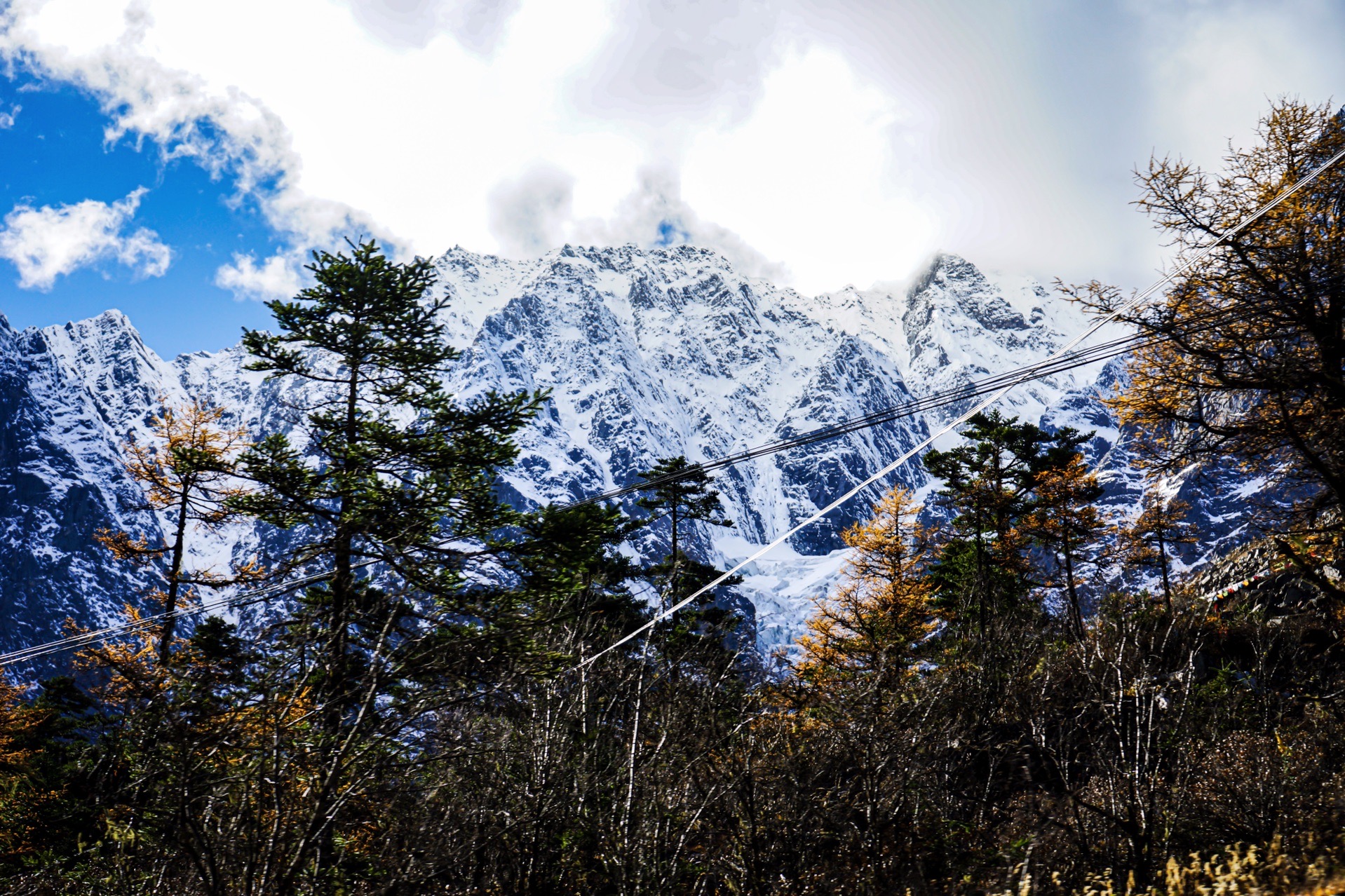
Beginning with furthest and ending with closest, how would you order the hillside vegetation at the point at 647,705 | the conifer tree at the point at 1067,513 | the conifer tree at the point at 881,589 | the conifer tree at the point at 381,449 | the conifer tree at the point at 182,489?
the conifer tree at the point at 1067,513 < the conifer tree at the point at 881,589 < the conifer tree at the point at 182,489 < the conifer tree at the point at 381,449 < the hillside vegetation at the point at 647,705

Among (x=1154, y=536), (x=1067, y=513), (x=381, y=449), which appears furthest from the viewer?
(x=1154, y=536)

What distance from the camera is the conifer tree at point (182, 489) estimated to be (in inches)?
441

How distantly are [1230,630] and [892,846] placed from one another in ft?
38.3

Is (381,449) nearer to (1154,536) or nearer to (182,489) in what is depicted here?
(182,489)

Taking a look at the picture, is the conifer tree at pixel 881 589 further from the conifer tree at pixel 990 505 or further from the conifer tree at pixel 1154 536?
the conifer tree at pixel 1154 536

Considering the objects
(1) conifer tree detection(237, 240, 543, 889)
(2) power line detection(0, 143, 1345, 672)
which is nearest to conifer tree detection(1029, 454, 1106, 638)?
(2) power line detection(0, 143, 1345, 672)

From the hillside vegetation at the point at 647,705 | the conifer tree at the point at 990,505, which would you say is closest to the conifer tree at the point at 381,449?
the hillside vegetation at the point at 647,705

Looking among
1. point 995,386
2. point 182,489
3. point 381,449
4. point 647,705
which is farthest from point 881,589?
point 182,489

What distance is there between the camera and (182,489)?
14.4 m

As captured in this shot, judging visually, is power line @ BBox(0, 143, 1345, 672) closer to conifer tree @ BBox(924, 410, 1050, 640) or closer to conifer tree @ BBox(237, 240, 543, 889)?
conifer tree @ BBox(237, 240, 543, 889)

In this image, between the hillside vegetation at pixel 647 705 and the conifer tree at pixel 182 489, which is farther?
the conifer tree at pixel 182 489

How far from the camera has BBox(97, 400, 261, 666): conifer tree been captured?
11211mm

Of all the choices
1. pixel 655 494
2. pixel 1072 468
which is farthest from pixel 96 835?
pixel 1072 468

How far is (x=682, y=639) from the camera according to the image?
17750 millimetres
